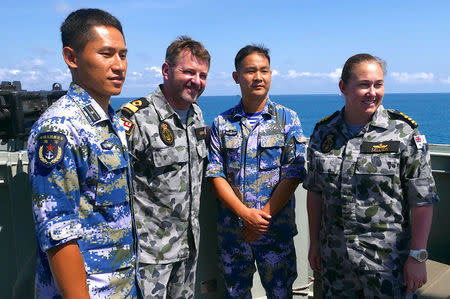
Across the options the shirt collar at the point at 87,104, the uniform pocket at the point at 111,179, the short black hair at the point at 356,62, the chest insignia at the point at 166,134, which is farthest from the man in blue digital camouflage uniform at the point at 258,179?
the shirt collar at the point at 87,104

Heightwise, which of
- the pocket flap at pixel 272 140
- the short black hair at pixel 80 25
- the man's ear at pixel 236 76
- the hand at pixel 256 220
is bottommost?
the hand at pixel 256 220

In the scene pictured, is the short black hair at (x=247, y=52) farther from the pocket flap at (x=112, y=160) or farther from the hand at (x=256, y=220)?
the pocket flap at (x=112, y=160)

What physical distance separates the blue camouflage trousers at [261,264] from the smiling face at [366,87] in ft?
3.51

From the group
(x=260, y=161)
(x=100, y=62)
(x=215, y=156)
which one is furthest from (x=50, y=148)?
(x=260, y=161)

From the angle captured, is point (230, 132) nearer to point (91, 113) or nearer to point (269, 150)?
point (269, 150)

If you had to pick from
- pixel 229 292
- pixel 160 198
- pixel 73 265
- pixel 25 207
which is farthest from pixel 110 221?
pixel 229 292

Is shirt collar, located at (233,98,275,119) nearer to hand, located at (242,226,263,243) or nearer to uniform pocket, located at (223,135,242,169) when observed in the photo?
uniform pocket, located at (223,135,242,169)

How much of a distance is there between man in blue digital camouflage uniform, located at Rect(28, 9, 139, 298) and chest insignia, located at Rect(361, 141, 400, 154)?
1.33 meters

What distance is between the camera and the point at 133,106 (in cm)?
254

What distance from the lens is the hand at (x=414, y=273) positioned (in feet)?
7.18

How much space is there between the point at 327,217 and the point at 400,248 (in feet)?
1.42

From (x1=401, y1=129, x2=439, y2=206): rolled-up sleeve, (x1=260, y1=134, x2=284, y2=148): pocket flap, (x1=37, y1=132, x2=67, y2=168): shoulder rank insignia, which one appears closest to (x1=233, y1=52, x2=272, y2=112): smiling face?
(x1=260, y1=134, x2=284, y2=148): pocket flap

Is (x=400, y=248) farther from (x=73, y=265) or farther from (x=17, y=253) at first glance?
(x=17, y=253)

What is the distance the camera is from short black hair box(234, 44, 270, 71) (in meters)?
2.82
